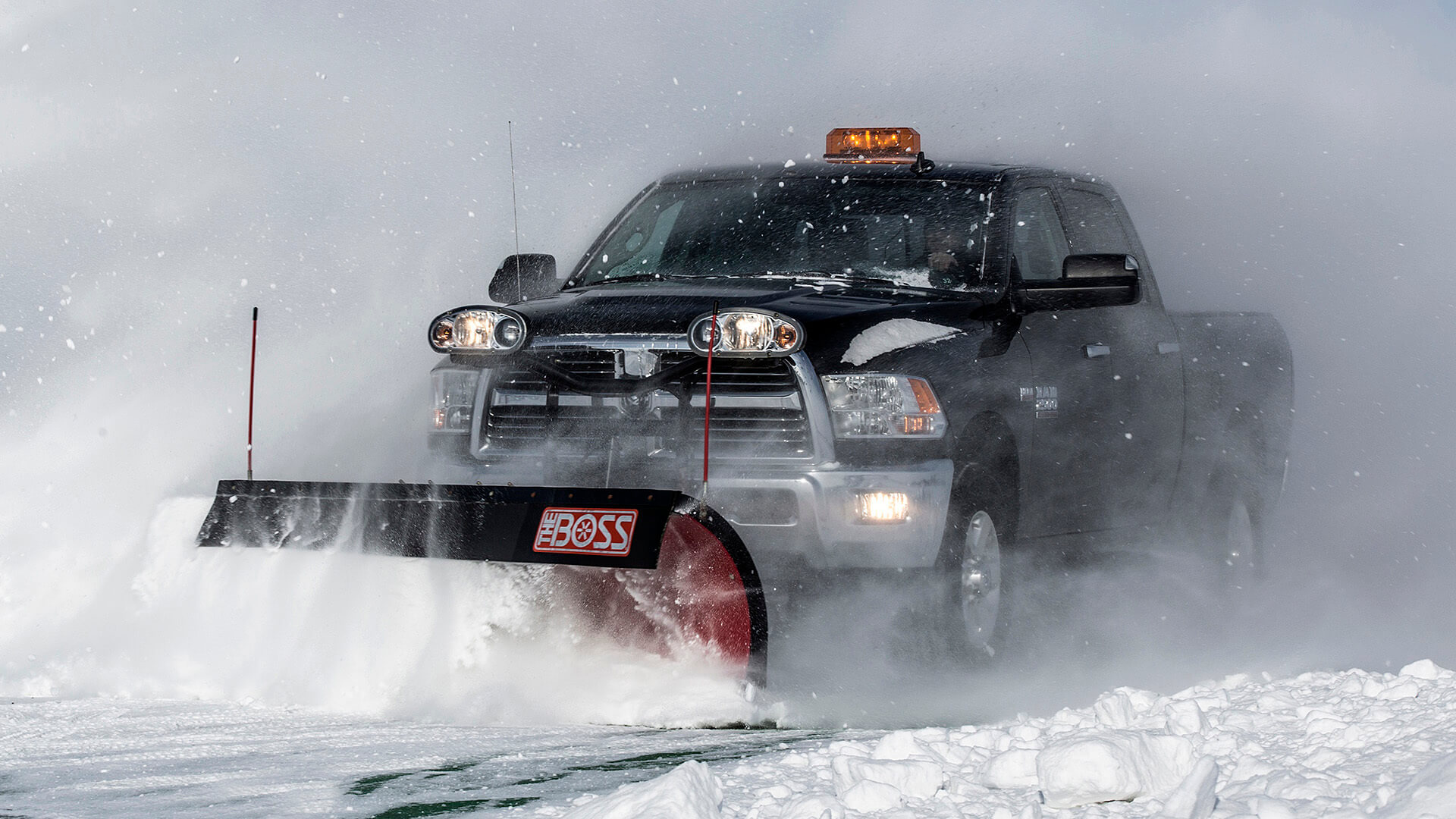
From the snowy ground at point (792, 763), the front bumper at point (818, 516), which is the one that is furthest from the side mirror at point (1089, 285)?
the snowy ground at point (792, 763)

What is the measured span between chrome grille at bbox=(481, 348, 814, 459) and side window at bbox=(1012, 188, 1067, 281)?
1.28m

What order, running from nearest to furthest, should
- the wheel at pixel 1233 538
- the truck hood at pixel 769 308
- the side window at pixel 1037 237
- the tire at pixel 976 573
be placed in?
the truck hood at pixel 769 308
the tire at pixel 976 573
the side window at pixel 1037 237
the wheel at pixel 1233 538

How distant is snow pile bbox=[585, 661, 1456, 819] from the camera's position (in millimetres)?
3111

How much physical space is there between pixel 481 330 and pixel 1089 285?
2.00 metres

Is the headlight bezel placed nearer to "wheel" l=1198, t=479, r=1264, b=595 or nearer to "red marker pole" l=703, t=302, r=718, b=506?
"red marker pole" l=703, t=302, r=718, b=506

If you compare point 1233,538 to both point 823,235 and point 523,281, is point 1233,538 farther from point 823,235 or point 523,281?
point 523,281

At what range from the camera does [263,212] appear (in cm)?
1155

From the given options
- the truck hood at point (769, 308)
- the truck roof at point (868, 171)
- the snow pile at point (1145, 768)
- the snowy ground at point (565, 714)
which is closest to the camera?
the snow pile at point (1145, 768)

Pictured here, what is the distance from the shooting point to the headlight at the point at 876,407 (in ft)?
16.1

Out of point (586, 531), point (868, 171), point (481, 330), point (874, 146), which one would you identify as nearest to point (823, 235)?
point (868, 171)

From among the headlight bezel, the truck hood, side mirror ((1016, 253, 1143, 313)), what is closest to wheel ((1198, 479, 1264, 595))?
side mirror ((1016, 253, 1143, 313))

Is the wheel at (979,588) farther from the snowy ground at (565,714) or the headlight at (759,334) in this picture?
the headlight at (759,334)

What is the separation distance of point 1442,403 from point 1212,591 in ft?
12.9

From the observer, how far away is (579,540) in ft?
14.7
